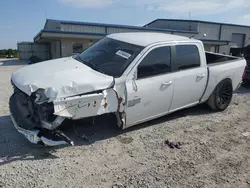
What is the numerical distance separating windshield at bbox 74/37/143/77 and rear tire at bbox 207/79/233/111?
2.57 meters

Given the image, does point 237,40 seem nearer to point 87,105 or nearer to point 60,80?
point 87,105

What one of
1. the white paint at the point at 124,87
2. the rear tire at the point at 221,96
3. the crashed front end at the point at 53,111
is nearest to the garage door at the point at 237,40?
the rear tire at the point at 221,96

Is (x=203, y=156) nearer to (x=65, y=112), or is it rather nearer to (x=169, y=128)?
(x=169, y=128)

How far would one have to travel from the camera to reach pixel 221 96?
5531 millimetres

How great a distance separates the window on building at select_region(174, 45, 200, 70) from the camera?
4.40 m

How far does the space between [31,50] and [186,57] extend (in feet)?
100.0

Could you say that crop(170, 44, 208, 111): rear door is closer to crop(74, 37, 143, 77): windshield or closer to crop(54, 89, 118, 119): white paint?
crop(74, 37, 143, 77): windshield

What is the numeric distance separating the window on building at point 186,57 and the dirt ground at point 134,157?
1.31 meters

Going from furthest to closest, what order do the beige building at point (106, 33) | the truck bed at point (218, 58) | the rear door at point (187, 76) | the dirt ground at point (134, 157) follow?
the beige building at point (106, 33), the truck bed at point (218, 58), the rear door at point (187, 76), the dirt ground at point (134, 157)

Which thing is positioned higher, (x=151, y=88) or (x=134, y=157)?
(x=151, y=88)

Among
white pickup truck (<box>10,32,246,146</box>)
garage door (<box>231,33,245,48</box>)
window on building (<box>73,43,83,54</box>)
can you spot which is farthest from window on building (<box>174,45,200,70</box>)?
garage door (<box>231,33,245,48</box>)

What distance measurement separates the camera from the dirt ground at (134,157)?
279cm

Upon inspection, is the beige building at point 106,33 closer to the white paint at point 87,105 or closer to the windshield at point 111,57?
the windshield at point 111,57

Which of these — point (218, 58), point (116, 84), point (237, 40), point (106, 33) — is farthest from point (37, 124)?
point (237, 40)
